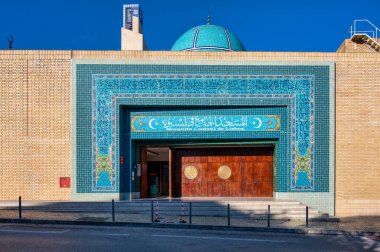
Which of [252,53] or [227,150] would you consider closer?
[252,53]

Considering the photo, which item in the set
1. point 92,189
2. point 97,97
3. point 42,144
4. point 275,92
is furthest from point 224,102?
point 42,144

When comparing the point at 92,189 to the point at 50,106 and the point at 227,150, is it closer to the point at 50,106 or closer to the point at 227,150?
the point at 50,106

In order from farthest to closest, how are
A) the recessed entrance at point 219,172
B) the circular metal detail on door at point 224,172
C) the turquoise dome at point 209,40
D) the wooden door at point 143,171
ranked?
the turquoise dome at point 209,40 → the circular metal detail on door at point 224,172 → the recessed entrance at point 219,172 → the wooden door at point 143,171

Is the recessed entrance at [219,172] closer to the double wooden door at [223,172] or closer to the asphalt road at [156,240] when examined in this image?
the double wooden door at [223,172]

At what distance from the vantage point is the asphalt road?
1062cm

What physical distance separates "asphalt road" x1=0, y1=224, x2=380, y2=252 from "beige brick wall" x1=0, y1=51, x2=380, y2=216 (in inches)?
201

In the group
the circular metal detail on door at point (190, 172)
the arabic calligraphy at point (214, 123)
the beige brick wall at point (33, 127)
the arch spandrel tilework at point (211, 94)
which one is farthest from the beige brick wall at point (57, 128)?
Result: the circular metal detail on door at point (190, 172)

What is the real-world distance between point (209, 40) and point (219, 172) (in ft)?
24.9

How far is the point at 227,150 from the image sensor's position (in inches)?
835

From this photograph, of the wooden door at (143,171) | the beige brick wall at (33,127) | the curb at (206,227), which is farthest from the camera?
the wooden door at (143,171)

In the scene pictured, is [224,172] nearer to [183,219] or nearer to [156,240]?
[183,219]

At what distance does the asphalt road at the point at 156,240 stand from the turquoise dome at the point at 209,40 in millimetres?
12764

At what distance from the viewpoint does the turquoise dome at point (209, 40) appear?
2483 centimetres

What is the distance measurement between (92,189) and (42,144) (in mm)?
2739
